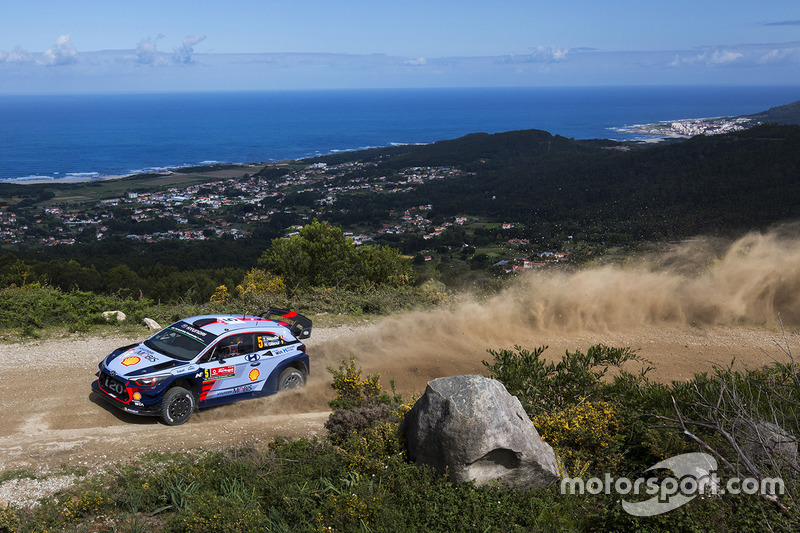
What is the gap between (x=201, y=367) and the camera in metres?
9.66

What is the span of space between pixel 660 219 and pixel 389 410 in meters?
51.1

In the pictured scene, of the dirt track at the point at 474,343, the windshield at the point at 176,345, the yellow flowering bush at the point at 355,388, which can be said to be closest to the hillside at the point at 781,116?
the dirt track at the point at 474,343

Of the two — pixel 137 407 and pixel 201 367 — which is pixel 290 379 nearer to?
pixel 201 367

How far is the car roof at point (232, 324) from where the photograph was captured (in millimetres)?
10297

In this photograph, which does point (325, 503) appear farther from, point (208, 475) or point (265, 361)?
point (265, 361)

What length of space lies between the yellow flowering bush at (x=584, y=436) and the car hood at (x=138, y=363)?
607 cm

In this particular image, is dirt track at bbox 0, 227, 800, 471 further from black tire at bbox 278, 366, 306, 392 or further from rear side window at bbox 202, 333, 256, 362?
rear side window at bbox 202, 333, 256, 362

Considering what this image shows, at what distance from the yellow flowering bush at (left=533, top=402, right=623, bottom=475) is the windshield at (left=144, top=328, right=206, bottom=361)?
590cm

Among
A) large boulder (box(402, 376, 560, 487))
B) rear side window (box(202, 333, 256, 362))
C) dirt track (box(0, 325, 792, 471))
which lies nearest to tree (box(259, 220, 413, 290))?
dirt track (box(0, 325, 792, 471))

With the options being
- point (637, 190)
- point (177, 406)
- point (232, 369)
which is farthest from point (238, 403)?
point (637, 190)

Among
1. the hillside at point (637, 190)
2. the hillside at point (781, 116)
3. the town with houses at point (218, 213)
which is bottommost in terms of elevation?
the town with houses at point (218, 213)

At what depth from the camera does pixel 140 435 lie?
28.8 ft

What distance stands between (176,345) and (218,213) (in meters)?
81.8

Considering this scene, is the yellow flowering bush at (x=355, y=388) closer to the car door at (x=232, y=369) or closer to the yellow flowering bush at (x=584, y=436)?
the car door at (x=232, y=369)
